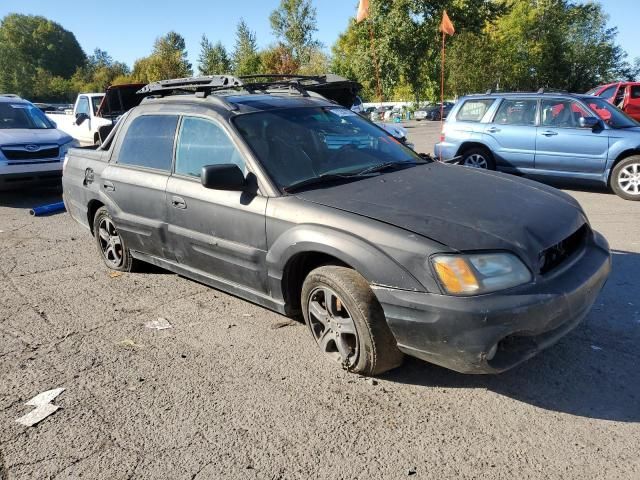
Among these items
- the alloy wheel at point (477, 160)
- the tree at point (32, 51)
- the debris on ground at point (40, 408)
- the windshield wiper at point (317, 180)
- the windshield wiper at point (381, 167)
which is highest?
the tree at point (32, 51)

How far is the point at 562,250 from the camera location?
308 cm

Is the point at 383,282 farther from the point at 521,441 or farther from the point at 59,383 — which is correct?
the point at 59,383

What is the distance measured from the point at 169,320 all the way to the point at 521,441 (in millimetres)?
2717

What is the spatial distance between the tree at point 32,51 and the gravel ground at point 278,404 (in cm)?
10110

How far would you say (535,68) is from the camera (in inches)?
1662

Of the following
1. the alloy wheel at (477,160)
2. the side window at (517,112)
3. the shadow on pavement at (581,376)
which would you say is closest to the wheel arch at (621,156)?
the side window at (517,112)

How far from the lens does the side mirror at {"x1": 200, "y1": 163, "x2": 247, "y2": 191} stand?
133 inches

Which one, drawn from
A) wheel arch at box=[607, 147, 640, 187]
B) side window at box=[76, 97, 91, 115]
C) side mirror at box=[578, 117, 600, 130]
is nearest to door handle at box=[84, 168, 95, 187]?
side mirror at box=[578, 117, 600, 130]

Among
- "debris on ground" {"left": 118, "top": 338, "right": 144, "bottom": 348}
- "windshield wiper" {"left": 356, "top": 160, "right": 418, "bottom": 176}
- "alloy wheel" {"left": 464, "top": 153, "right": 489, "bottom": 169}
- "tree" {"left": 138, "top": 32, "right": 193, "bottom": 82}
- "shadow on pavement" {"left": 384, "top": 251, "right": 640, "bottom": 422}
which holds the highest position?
"tree" {"left": 138, "top": 32, "right": 193, "bottom": 82}

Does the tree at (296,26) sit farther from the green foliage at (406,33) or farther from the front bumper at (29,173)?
the front bumper at (29,173)

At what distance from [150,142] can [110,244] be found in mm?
1336

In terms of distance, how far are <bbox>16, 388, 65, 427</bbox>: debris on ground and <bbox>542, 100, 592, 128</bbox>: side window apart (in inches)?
322

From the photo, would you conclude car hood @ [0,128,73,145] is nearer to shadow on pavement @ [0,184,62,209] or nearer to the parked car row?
shadow on pavement @ [0,184,62,209]

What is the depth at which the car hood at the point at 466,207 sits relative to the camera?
9.11ft
